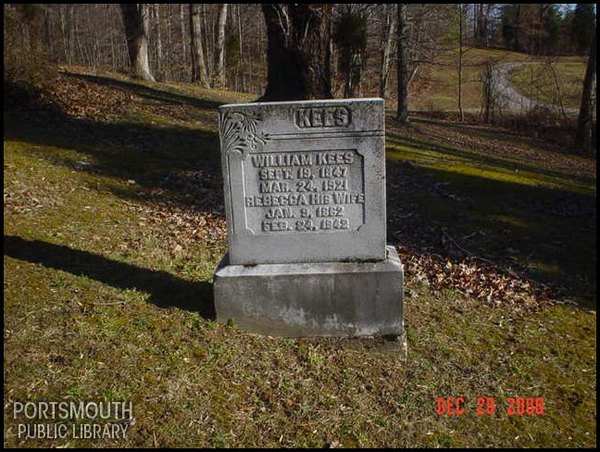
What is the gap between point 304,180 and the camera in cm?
450

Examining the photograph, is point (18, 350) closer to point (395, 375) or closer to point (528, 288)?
Answer: point (395, 375)

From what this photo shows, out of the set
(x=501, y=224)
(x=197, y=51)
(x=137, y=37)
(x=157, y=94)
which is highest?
(x=137, y=37)

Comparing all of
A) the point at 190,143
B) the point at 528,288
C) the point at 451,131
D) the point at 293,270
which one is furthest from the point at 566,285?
the point at 451,131

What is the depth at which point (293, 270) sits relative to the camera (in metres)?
4.50

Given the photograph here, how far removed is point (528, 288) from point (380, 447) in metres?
3.64

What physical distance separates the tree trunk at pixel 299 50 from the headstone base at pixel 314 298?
24.6ft

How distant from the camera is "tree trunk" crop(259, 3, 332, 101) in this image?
10859 millimetres

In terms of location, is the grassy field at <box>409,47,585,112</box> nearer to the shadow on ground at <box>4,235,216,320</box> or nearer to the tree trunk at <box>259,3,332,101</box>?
the tree trunk at <box>259,3,332,101</box>

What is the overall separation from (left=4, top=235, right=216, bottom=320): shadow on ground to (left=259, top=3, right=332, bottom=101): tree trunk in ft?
22.6

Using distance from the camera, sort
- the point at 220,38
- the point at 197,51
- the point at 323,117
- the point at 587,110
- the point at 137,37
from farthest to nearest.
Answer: the point at 220,38
the point at 197,51
the point at 137,37
the point at 587,110
the point at 323,117

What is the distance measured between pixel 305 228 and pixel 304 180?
42 cm

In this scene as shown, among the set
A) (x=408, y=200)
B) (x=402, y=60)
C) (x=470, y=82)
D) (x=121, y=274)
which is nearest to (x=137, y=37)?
(x=402, y=60)

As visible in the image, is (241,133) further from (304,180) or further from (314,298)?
(314,298)
